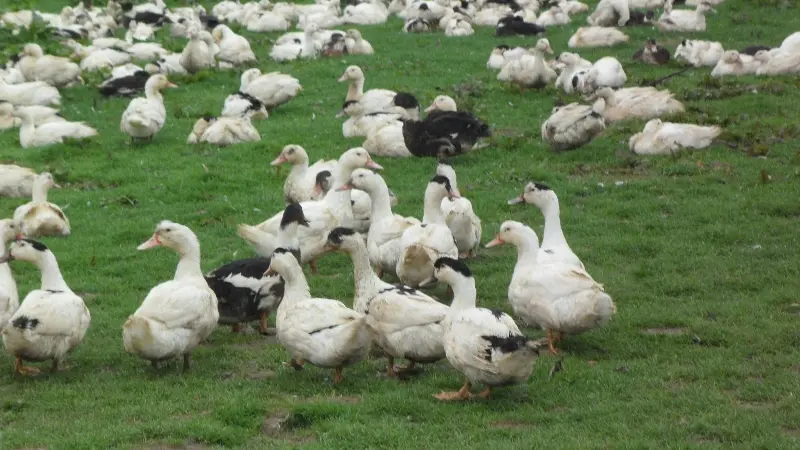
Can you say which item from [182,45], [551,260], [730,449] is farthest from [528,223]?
[182,45]

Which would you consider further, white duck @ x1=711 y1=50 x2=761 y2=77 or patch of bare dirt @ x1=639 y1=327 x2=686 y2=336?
white duck @ x1=711 y1=50 x2=761 y2=77

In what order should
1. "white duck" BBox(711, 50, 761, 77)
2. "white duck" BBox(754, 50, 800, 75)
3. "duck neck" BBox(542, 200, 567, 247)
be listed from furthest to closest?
1. "white duck" BBox(711, 50, 761, 77)
2. "white duck" BBox(754, 50, 800, 75)
3. "duck neck" BBox(542, 200, 567, 247)

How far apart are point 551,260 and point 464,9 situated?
795 inches

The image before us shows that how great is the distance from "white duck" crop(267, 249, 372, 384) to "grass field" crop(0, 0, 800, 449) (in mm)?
201

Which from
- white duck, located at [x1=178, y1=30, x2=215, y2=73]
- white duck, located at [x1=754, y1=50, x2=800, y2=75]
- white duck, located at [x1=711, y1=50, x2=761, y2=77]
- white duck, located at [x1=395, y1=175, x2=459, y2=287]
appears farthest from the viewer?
white duck, located at [x1=178, y1=30, x2=215, y2=73]

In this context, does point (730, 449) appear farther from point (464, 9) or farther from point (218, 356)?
point (464, 9)

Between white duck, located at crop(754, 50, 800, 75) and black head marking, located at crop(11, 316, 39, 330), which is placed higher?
black head marking, located at crop(11, 316, 39, 330)

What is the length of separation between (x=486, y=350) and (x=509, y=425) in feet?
1.55

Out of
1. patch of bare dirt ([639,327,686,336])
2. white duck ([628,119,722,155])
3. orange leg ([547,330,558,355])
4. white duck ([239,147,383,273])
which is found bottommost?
white duck ([628,119,722,155])

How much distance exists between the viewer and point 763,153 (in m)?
14.1

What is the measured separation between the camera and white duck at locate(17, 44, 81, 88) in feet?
70.0

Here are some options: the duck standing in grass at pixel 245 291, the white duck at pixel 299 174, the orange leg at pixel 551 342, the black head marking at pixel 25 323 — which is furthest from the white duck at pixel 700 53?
the black head marking at pixel 25 323

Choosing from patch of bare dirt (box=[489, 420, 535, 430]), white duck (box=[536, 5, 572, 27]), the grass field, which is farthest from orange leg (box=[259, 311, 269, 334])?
white duck (box=[536, 5, 572, 27])

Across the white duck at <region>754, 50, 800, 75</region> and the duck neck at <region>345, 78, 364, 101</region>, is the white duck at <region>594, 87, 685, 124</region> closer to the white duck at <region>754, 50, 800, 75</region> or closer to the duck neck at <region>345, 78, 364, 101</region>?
the white duck at <region>754, 50, 800, 75</region>
